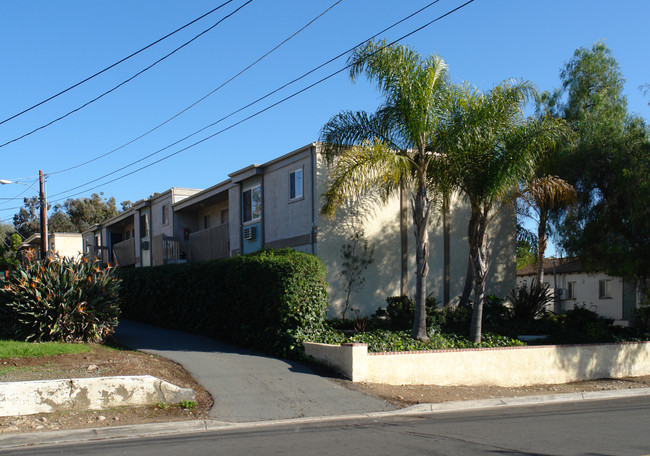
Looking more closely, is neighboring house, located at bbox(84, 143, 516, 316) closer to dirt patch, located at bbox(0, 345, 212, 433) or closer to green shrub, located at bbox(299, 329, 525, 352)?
green shrub, located at bbox(299, 329, 525, 352)

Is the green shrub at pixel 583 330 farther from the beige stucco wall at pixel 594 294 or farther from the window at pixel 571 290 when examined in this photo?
Result: the window at pixel 571 290

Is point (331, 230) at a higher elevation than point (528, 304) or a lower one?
higher

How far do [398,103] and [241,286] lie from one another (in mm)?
6185

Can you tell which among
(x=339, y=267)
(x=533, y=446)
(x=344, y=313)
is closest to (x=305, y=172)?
(x=339, y=267)

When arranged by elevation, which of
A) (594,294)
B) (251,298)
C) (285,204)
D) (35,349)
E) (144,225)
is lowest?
(594,294)

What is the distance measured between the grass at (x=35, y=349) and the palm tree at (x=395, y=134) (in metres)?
6.78

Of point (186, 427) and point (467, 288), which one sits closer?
point (186, 427)

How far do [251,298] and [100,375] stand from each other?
5125 millimetres

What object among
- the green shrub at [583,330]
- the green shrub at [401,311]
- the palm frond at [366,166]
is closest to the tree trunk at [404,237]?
the green shrub at [401,311]

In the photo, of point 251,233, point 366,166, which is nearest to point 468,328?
point 366,166

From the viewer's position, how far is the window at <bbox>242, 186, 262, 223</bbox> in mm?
22531

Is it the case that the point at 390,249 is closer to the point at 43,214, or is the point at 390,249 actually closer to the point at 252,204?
the point at 252,204

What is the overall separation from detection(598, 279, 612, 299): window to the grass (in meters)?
27.4

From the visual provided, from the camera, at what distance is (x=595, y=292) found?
32969mm
